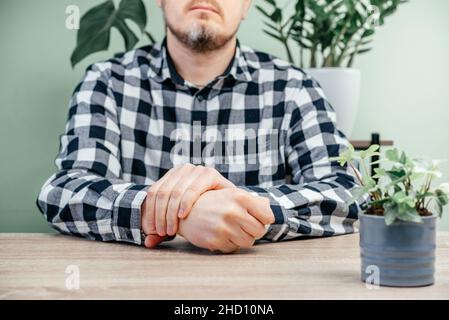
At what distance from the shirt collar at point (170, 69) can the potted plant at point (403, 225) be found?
939 millimetres

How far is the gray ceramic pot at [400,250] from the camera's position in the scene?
846mm

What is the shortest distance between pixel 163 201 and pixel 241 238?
15cm

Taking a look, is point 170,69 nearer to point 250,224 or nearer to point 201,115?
point 201,115

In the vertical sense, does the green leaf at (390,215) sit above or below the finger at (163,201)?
above

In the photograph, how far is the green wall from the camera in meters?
2.28

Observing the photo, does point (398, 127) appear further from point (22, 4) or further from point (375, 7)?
point (22, 4)

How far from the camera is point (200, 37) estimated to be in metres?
1.72

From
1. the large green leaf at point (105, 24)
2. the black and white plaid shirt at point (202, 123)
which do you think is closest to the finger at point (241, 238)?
the black and white plaid shirt at point (202, 123)

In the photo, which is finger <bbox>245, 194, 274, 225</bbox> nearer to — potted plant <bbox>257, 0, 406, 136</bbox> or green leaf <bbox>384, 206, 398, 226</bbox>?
green leaf <bbox>384, 206, 398, 226</bbox>

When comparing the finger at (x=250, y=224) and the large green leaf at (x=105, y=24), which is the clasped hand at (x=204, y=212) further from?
the large green leaf at (x=105, y=24)

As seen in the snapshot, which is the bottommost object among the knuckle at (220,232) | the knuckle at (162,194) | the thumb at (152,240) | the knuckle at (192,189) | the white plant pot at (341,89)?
the thumb at (152,240)

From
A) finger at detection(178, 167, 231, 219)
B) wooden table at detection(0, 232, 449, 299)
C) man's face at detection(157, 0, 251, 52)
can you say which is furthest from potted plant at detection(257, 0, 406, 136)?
finger at detection(178, 167, 231, 219)

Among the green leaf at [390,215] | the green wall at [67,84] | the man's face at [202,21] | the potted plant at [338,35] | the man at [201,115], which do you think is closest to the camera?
the green leaf at [390,215]
